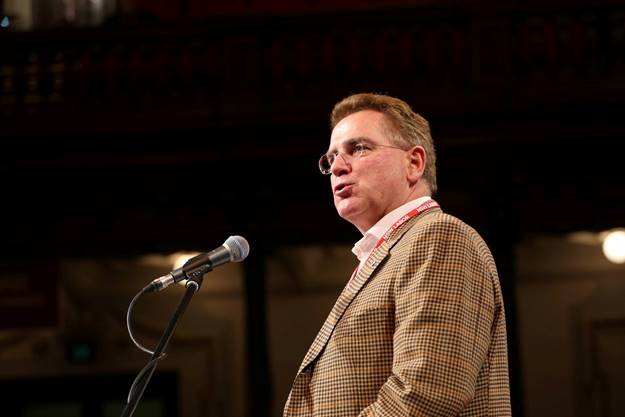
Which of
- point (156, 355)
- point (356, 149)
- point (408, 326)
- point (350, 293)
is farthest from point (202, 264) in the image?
point (408, 326)

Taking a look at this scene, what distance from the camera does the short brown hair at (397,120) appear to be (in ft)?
9.04

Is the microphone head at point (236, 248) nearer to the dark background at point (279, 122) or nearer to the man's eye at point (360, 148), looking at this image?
the man's eye at point (360, 148)

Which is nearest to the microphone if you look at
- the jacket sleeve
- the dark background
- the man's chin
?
the man's chin

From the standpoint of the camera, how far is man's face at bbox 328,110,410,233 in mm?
2676

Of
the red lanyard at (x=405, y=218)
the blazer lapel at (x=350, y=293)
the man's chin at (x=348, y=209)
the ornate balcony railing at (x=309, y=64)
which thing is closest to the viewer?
the blazer lapel at (x=350, y=293)

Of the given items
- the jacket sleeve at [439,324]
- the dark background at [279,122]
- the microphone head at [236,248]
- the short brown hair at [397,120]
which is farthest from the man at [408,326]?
the dark background at [279,122]

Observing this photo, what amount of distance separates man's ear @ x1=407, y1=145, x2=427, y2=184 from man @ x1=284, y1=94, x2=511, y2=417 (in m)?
0.06

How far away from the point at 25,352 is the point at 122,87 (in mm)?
2987

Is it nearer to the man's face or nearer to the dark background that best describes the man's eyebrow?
the man's face

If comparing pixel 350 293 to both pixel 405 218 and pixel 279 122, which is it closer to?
pixel 405 218

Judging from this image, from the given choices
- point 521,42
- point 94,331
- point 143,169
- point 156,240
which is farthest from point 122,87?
point 521,42

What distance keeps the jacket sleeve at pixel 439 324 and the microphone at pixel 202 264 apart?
0.49 m

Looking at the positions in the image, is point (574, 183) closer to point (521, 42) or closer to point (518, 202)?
point (518, 202)

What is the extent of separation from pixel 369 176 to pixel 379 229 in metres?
0.14
